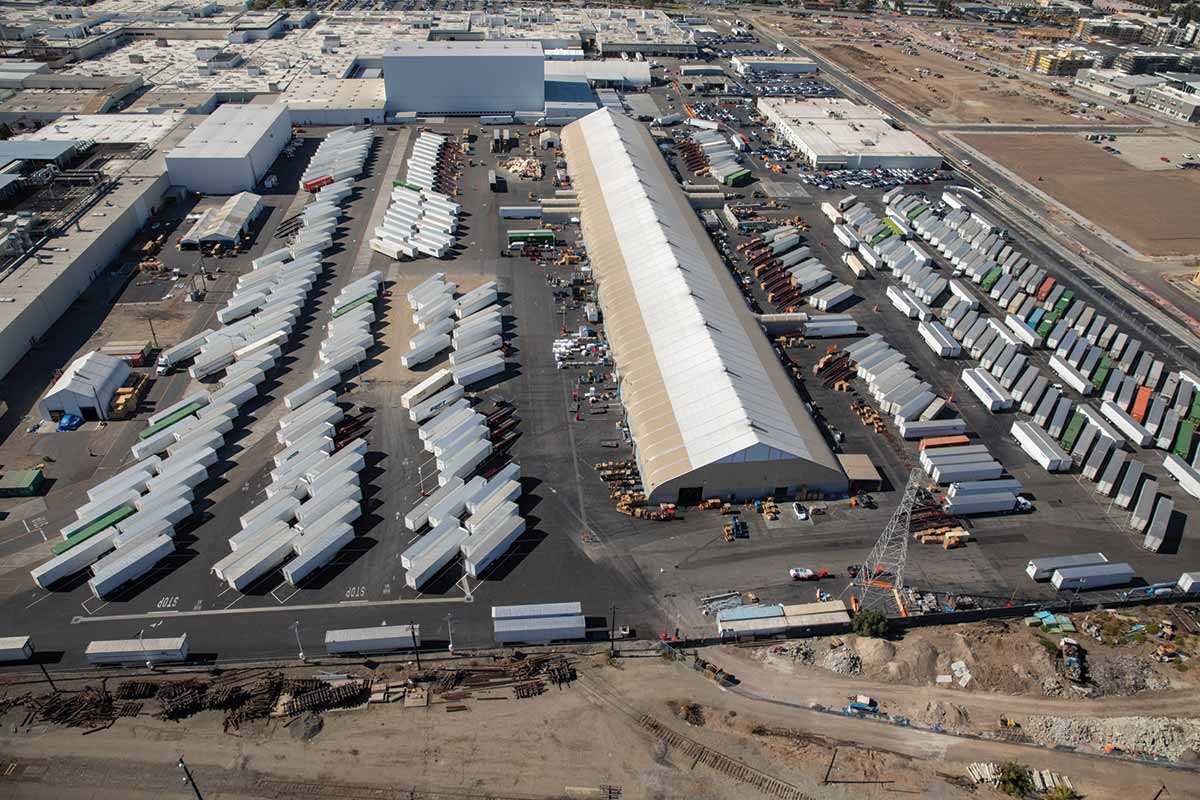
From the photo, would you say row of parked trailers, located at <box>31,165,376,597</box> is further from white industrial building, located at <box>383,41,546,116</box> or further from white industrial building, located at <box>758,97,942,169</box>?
white industrial building, located at <box>758,97,942,169</box>

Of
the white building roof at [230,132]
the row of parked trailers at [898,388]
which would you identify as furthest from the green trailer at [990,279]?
the white building roof at [230,132]

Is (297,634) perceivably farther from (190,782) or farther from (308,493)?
(308,493)

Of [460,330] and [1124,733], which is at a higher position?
[460,330]

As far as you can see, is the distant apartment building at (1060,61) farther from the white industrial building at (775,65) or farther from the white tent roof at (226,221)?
the white tent roof at (226,221)

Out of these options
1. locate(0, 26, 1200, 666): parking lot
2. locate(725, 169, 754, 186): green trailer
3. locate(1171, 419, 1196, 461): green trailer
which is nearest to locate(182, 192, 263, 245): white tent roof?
locate(0, 26, 1200, 666): parking lot

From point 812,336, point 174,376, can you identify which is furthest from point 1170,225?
point 174,376

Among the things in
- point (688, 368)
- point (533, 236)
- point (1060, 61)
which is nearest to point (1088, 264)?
point (688, 368)
